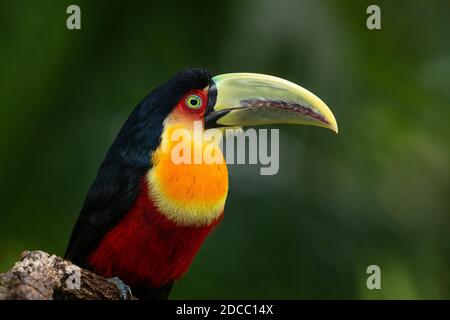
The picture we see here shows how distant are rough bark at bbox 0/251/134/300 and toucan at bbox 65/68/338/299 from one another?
1.28 ft

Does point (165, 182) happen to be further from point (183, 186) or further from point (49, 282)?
point (49, 282)

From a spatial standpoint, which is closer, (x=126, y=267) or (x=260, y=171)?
(x=126, y=267)

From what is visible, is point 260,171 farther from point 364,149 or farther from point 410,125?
point 410,125

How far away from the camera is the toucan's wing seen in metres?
4.20

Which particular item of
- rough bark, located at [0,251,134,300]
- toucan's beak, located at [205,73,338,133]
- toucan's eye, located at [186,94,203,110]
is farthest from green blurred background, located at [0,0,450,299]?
rough bark, located at [0,251,134,300]

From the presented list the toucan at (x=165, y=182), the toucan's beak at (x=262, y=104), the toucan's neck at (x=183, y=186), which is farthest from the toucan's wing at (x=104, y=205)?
the toucan's beak at (x=262, y=104)

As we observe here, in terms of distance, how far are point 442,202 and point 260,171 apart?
1.39 metres

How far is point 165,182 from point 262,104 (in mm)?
735

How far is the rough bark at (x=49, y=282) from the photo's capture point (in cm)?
305

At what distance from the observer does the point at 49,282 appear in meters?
3.34

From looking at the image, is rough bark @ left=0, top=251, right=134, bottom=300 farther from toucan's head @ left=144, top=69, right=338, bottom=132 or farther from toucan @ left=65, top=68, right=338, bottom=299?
toucan's head @ left=144, top=69, right=338, bottom=132

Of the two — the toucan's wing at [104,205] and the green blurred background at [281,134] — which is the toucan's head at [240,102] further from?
the green blurred background at [281,134]

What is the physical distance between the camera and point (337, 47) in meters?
5.48
